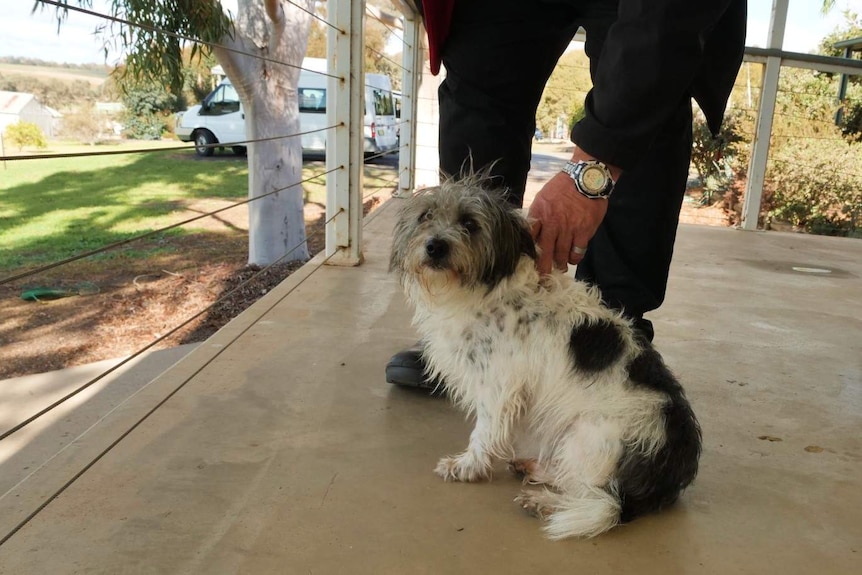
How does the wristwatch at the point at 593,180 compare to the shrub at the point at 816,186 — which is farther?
the shrub at the point at 816,186

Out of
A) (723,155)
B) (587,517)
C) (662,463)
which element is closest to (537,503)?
(587,517)

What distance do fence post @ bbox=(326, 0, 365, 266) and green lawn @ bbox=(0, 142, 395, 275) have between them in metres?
5.22

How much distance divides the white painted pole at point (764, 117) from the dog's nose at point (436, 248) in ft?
20.4

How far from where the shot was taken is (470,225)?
5.60 ft

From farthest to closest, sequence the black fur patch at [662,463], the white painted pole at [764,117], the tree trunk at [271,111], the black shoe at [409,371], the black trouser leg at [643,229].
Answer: the tree trunk at [271,111] → the white painted pole at [764,117] → the black shoe at [409,371] → the black trouser leg at [643,229] → the black fur patch at [662,463]

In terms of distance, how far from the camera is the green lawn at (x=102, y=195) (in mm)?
9148

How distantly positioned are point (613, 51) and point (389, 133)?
55.0 feet

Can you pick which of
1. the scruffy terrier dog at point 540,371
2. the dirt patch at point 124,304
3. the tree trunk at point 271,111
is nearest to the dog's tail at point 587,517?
the scruffy terrier dog at point 540,371

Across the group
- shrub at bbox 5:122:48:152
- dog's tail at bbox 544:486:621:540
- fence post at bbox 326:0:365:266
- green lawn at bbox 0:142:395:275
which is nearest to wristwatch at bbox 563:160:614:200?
dog's tail at bbox 544:486:621:540

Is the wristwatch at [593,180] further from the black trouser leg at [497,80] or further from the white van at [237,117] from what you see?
the white van at [237,117]

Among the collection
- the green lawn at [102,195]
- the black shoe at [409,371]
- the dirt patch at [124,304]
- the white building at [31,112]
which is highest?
the white building at [31,112]

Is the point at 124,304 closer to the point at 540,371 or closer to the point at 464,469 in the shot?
the point at 464,469

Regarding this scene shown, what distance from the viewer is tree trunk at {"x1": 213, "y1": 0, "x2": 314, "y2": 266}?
7.62 meters

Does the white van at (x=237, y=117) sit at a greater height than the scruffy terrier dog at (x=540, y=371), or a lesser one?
greater
